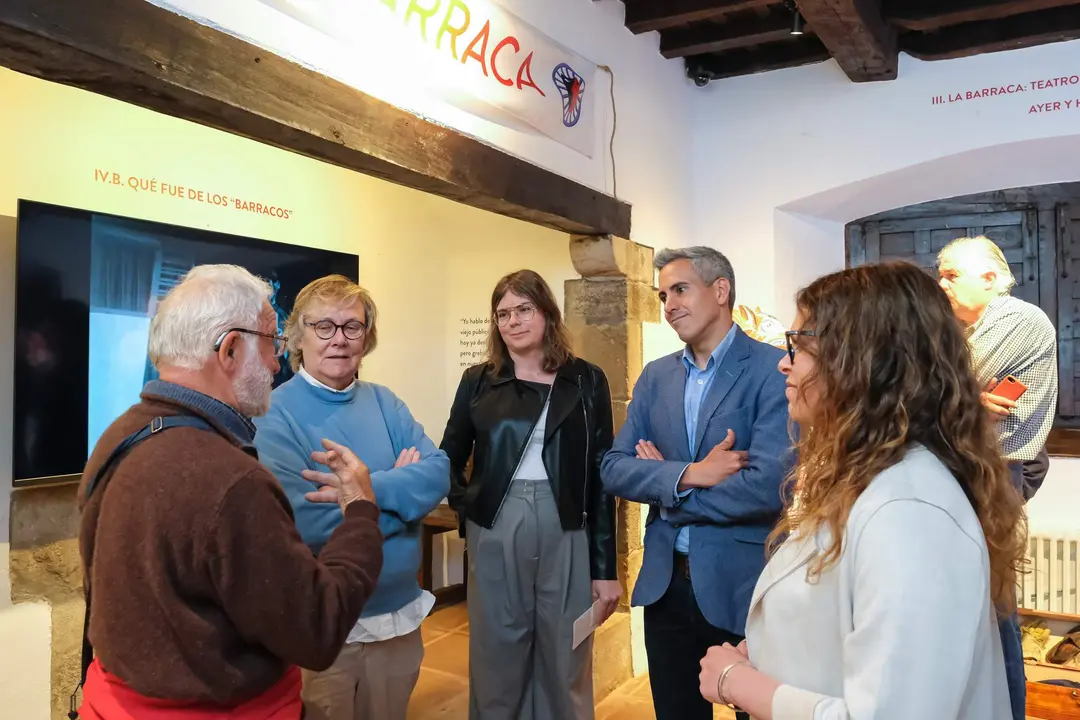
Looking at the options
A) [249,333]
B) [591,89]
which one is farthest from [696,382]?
[591,89]

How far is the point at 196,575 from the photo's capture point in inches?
44.4

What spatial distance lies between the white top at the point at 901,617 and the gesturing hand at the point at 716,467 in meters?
0.89

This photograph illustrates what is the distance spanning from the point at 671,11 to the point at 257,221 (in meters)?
2.13

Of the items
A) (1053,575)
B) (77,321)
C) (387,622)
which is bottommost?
(1053,575)

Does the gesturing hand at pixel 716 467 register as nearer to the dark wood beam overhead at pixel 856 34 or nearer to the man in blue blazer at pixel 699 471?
the man in blue blazer at pixel 699 471

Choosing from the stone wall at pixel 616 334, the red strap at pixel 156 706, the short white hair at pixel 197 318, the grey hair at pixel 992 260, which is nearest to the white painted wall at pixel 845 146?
the stone wall at pixel 616 334

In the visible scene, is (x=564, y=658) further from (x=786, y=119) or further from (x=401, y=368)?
(x=786, y=119)

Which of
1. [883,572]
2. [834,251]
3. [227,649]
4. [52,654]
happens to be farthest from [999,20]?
[52,654]

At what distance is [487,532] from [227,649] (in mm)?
1279

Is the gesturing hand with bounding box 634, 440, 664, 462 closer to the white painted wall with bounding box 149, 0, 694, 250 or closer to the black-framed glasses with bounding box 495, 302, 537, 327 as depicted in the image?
the black-framed glasses with bounding box 495, 302, 537, 327

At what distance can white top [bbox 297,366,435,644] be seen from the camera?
1.86 metres

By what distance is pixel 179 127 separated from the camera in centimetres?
314

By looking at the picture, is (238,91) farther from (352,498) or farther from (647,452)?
(647,452)

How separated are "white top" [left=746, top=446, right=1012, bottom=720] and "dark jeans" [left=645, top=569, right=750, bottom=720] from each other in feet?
3.23
